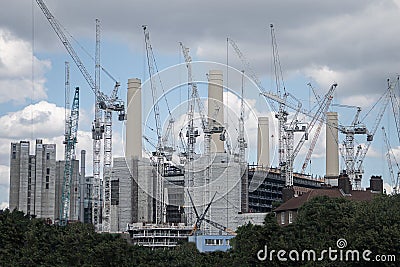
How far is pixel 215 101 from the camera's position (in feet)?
609

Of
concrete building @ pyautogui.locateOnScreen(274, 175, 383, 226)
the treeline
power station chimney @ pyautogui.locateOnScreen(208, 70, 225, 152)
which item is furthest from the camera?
power station chimney @ pyautogui.locateOnScreen(208, 70, 225, 152)

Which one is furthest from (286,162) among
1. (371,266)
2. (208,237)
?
(371,266)

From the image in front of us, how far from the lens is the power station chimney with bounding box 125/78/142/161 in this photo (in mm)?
179750

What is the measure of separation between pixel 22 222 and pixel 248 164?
400ft

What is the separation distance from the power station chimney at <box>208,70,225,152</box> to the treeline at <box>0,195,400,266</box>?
113m

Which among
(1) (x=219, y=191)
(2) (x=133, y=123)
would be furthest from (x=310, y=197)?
(2) (x=133, y=123)

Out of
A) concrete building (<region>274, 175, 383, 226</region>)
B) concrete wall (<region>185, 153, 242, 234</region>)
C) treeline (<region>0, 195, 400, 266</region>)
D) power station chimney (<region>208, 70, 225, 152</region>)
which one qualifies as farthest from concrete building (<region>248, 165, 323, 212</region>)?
treeline (<region>0, 195, 400, 266</region>)

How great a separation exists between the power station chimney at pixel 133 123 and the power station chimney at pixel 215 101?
689 inches

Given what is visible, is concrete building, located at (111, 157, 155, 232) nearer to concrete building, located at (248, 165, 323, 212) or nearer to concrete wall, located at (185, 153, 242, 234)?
concrete wall, located at (185, 153, 242, 234)

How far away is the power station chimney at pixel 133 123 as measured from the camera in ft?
590

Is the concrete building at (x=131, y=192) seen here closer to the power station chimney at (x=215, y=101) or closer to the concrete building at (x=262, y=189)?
the power station chimney at (x=215, y=101)

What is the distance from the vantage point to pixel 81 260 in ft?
193

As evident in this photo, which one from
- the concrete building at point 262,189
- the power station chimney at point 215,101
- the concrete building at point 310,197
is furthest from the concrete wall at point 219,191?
the concrete building at point 310,197

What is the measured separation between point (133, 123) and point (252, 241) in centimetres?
12542
